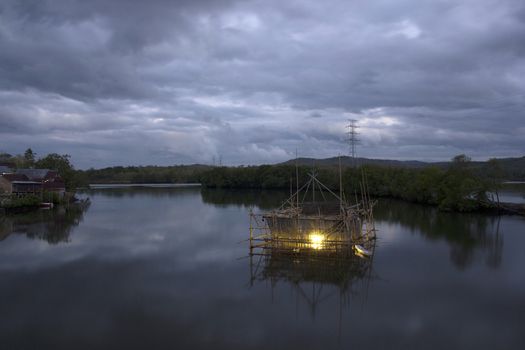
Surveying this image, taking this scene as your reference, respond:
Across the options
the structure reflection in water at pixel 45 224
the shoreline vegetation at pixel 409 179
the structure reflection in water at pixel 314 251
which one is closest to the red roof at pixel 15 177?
the structure reflection in water at pixel 45 224

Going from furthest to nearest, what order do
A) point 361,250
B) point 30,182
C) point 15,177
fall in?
point 30,182 < point 15,177 < point 361,250

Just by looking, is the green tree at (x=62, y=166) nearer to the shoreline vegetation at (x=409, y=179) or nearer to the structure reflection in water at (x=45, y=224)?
the shoreline vegetation at (x=409, y=179)

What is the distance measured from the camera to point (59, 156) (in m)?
58.2

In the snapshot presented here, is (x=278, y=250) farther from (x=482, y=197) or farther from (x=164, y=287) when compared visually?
(x=482, y=197)

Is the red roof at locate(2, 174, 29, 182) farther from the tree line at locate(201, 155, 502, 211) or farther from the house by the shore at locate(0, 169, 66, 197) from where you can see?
the tree line at locate(201, 155, 502, 211)

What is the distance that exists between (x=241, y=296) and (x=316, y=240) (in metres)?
6.92

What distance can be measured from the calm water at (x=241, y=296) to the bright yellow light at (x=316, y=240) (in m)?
2.79

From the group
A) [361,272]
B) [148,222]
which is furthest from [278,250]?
[148,222]

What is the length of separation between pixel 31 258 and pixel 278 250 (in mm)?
12017

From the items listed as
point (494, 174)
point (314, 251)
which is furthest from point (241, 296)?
point (494, 174)

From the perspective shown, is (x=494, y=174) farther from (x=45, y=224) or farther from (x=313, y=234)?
(x=45, y=224)

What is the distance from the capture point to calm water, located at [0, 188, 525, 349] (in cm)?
1159

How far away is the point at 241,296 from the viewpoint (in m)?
14.9

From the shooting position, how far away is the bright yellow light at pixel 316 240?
20734 mm
